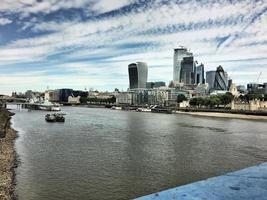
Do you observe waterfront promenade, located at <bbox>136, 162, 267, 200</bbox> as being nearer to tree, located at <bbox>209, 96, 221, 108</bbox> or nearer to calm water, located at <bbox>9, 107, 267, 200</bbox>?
calm water, located at <bbox>9, 107, 267, 200</bbox>

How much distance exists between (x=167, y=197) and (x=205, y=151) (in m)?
33.7

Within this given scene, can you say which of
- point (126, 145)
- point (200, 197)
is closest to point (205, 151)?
point (126, 145)

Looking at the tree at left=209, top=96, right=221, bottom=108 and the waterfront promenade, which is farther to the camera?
the tree at left=209, top=96, right=221, bottom=108

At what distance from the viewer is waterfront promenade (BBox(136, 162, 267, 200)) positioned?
3961 mm

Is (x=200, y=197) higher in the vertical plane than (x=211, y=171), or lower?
higher

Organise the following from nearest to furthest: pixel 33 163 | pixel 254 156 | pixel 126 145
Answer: pixel 33 163 < pixel 254 156 < pixel 126 145

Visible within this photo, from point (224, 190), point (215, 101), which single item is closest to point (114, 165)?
point (224, 190)

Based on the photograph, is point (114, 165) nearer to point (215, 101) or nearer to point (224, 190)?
point (224, 190)

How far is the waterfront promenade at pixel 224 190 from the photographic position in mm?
3961

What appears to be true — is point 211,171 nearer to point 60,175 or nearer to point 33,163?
point 60,175

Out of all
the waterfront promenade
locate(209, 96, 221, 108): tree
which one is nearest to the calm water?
the waterfront promenade

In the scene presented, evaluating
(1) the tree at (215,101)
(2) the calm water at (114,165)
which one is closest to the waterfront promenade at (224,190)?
(2) the calm water at (114,165)

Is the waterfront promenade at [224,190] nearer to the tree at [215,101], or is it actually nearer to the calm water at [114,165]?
the calm water at [114,165]

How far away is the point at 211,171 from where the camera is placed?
84.9 ft
